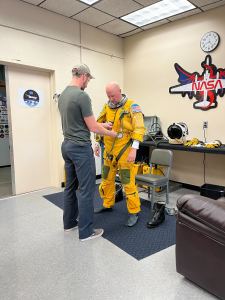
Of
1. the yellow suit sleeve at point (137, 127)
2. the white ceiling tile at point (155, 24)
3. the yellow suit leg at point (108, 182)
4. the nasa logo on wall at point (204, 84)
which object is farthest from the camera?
the white ceiling tile at point (155, 24)

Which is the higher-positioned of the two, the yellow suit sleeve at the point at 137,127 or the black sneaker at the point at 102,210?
the yellow suit sleeve at the point at 137,127

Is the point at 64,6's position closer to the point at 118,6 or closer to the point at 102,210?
the point at 118,6

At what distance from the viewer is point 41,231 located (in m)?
2.65

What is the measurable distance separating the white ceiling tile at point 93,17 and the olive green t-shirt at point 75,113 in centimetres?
233

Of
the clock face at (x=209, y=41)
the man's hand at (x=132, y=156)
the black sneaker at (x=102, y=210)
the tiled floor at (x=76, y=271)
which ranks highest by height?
the clock face at (x=209, y=41)

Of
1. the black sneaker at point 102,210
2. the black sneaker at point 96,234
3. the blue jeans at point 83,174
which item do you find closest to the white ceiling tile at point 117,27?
the blue jeans at point 83,174

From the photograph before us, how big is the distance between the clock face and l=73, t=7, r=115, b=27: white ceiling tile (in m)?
1.57

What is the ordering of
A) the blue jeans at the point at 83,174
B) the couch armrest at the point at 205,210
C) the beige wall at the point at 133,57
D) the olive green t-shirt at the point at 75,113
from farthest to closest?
the beige wall at the point at 133,57, the blue jeans at the point at 83,174, the olive green t-shirt at the point at 75,113, the couch armrest at the point at 205,210

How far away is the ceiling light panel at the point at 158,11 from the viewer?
3711 millimetres

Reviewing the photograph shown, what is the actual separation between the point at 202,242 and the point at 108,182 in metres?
1.50

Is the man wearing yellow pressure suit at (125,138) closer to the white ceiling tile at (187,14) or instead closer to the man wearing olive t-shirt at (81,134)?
the man wearing olive t-shirt at (81,134)

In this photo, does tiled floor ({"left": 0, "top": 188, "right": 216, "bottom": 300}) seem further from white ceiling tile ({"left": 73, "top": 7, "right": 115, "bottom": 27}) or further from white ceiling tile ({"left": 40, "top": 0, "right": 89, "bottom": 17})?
white ceiling tile ({"left": 73, "top": 7, "right": 115, "bottom": 27})

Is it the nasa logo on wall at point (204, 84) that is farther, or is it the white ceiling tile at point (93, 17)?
the white ceiling tile at point (93, 17)

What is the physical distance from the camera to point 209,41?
3.84 meters
